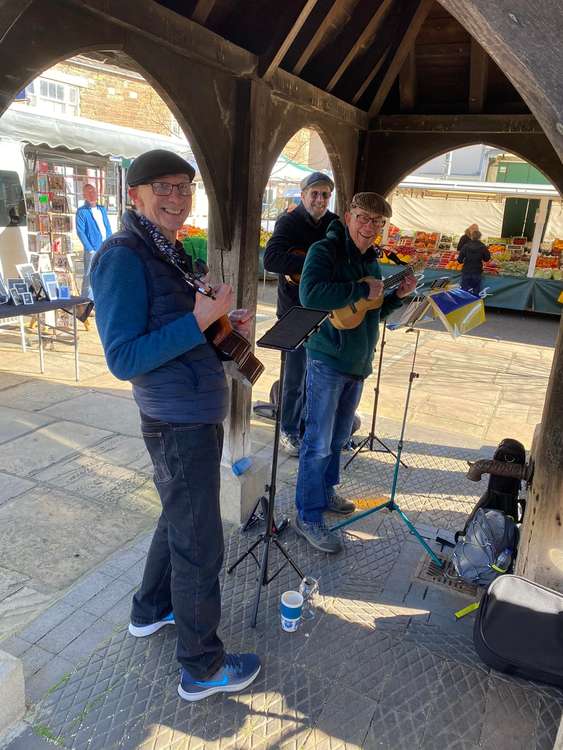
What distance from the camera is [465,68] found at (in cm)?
462

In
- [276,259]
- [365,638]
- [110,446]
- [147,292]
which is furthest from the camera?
[110,446]

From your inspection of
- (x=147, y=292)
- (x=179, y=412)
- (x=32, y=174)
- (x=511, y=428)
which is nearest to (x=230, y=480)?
(x=179, y=412)

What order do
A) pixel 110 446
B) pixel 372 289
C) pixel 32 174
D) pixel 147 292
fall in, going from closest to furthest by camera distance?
pixel 147 292 → pixel 372 289 → pixel 110 446 → pixel 32 174

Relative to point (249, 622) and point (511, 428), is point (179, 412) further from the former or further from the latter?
point (511, 428)

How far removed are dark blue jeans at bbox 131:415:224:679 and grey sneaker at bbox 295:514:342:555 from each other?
1.12 meters

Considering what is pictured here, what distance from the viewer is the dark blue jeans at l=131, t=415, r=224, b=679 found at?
82.1 inches

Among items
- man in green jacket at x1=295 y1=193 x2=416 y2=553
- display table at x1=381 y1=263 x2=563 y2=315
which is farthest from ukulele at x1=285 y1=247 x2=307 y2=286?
display table at x1=381 y1=263 x2=563 y2=315

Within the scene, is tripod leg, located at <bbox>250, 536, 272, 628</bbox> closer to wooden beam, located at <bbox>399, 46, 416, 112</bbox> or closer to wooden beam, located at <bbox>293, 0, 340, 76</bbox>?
wooden beam, located at <bbox>293, 0, 340, 76</bbox>

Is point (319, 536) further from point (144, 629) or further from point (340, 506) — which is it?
point (144, 629)

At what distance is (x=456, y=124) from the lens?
473cm

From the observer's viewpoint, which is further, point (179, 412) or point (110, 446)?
point (110, 446)

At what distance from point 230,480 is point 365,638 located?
1.29 meters

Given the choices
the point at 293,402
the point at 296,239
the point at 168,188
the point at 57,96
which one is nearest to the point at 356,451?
the point at 293,402

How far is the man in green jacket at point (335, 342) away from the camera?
3.16m
